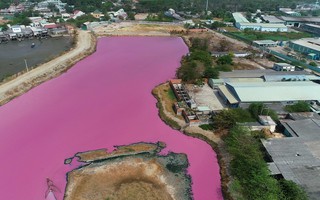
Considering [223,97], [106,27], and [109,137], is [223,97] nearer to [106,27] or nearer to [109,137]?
[109,137]

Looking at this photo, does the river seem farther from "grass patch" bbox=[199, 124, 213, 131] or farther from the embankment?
"grass patch" bbox=[199, 124, 213, 131]

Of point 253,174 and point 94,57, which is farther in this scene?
point 94,57

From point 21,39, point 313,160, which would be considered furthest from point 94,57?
point 313,160

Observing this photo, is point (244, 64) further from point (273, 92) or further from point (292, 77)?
point (273, 92)

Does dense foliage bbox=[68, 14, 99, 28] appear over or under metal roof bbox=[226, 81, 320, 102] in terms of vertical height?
over

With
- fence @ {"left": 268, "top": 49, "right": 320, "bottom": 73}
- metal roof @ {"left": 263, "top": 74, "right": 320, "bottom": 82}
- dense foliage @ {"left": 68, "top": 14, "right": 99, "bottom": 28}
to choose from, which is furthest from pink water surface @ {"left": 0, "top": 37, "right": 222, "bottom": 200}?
dense foliage @ {"left": 68, "top": 14, "right": 99, "bottom": 28}

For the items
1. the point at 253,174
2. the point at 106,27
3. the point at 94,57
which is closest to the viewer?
the point at 253,174

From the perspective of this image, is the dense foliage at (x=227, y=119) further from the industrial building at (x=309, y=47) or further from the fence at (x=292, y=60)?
the industrial building at (x=309, y=47)
